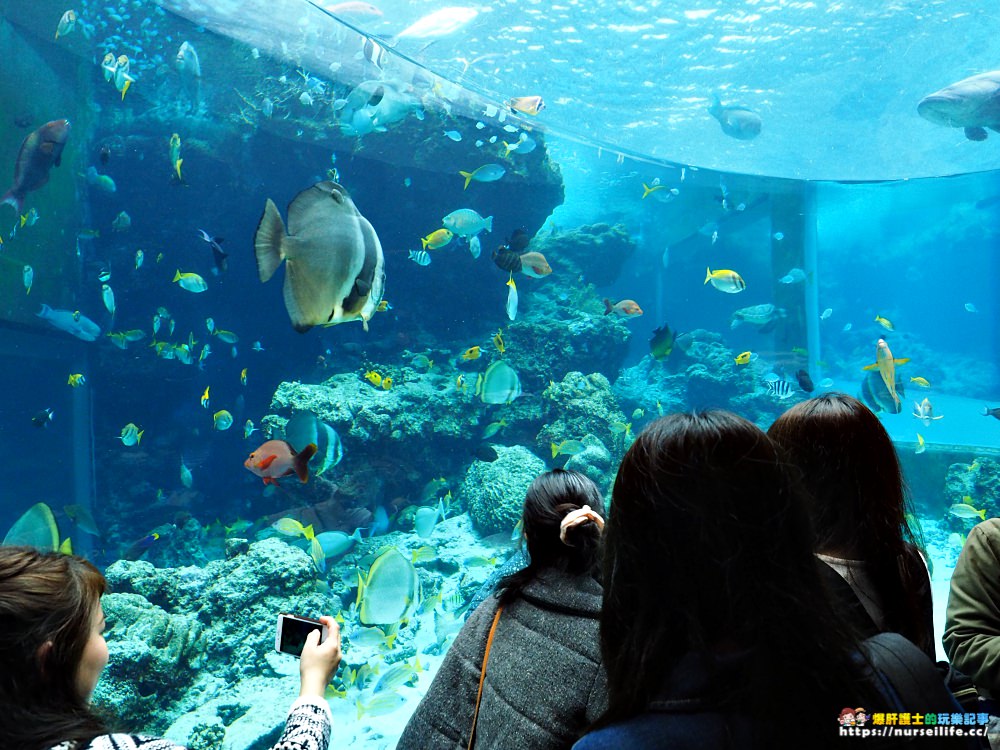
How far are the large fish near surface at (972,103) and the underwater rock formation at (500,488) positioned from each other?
9.03m

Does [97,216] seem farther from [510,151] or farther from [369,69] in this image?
[510,151]

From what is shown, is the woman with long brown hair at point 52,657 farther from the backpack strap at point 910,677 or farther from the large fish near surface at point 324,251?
the backpack strap at point 910,677

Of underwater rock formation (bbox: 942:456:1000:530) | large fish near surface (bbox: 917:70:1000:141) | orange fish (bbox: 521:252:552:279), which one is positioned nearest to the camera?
orange fish (bbox: 521:252:552:279)

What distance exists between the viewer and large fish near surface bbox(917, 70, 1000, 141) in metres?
8.51

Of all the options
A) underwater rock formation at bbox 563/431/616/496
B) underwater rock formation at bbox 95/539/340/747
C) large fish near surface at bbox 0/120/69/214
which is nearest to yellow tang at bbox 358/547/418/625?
underwater rock formation at bbox 95/539/340/747

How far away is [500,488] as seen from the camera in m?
8.98

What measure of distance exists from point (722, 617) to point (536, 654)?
0.57 metres

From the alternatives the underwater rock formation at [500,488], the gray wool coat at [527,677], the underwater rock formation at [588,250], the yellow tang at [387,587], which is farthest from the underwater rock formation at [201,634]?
the underwater rock formation at [588,250]

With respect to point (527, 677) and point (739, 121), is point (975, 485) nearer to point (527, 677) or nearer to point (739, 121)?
point (739, 121)

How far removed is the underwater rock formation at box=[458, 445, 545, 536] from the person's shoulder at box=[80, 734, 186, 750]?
7.58 m

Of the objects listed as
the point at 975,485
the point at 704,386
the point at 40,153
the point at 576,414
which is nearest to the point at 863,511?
the point at 40,153

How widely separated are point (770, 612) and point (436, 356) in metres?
12.1

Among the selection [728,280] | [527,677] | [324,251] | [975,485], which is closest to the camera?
[527,677]

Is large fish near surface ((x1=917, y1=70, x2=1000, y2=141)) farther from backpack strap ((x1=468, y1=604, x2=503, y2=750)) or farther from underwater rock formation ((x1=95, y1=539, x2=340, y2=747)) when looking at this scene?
underwater rock formation ((x1=95, y1=539, x2=340, y2=747))
